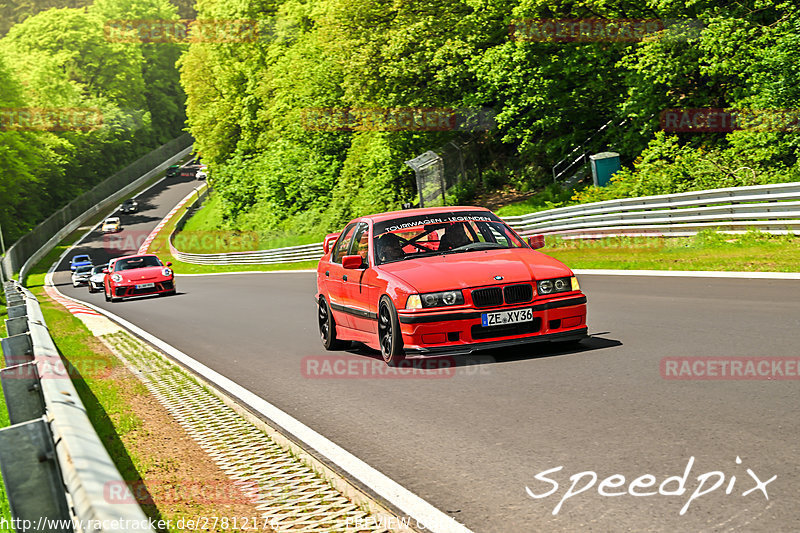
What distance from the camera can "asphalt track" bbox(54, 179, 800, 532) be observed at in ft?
13.6

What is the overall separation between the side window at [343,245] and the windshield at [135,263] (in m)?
19.1

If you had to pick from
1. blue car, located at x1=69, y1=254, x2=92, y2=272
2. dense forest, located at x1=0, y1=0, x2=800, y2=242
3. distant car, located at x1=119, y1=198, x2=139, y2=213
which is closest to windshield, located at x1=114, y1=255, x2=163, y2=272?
dense forest, located at x1=0, y1=0, x2=800, y2=242

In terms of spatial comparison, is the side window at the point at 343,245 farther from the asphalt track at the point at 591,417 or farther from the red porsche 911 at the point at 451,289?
the asphalt track at the point at 591,417

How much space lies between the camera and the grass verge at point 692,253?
49.0 feet

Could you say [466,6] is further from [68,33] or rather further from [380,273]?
[68,33]

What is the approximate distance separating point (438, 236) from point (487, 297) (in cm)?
185

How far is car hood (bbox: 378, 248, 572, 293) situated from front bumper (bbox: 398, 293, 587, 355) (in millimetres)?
268

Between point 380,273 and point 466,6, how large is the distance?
28.3m

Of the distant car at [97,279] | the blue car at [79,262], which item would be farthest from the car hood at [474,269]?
the blue car at [79,262]

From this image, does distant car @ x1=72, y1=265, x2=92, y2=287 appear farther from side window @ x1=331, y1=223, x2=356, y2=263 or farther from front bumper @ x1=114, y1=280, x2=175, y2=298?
side window @ x1=331, y1=223, x2=356, y2=263

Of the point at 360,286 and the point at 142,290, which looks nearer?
the point at 360,286

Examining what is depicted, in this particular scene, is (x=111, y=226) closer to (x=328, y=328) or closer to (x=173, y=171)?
(x=173, y=171)

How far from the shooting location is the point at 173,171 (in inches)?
4488

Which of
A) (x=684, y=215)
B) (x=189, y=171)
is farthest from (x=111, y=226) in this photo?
(x=684, y=215)
